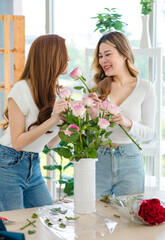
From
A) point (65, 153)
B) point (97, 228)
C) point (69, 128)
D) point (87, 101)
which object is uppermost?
point (87, 101)

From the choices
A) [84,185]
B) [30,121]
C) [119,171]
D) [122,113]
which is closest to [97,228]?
[84,185]

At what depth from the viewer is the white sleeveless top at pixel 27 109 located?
1834 mm

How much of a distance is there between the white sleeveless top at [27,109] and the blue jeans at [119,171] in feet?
1.07

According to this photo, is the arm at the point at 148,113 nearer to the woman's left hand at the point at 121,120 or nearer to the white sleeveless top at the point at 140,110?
the white sleeveless top at the point at 140,110

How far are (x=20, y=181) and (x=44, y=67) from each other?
0.62 m

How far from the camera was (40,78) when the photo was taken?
1899 millimetres

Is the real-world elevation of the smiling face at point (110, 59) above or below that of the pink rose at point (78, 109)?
Answer: above

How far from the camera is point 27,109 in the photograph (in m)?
1.85

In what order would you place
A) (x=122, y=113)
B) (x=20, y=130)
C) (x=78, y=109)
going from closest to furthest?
1. (x=78, y=109)
2. (x=20, y=130)
3. (x=122, y=113)

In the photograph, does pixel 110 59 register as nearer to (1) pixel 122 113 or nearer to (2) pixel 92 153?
(1) pixel 122 113

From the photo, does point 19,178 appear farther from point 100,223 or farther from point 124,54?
point 124,54

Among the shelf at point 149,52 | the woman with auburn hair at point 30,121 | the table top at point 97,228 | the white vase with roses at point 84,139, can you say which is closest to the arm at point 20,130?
the woman with auburn hair at point 30,121

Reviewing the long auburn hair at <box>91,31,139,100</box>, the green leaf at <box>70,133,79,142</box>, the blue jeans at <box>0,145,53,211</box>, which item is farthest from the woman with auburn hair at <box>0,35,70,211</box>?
the green leaf at <box>70,133,79,142</box>

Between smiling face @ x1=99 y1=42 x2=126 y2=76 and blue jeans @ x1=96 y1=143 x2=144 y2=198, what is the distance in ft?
1.54
